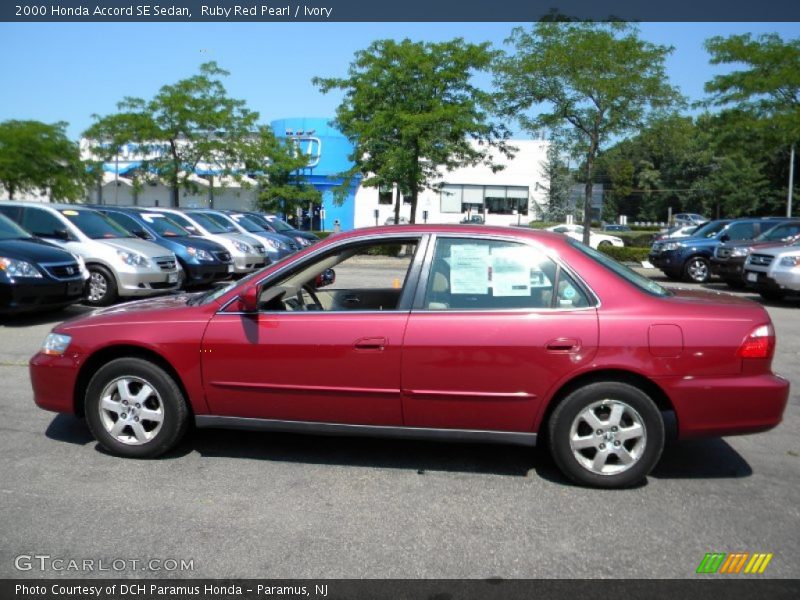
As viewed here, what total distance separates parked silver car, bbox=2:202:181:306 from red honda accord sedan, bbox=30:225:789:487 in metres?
7.40

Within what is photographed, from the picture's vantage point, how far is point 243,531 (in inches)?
158

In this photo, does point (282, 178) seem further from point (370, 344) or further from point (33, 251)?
point (370, 344)

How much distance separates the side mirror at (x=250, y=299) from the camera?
4758mm

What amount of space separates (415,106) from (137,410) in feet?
68.0

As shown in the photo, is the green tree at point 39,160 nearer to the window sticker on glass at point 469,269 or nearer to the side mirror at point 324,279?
the side mirror at point 324,279

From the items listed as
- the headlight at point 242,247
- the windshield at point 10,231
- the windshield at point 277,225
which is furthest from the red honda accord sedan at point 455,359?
the windshield at point 277,225

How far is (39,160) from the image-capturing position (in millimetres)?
32938

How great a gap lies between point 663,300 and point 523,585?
2.09 m

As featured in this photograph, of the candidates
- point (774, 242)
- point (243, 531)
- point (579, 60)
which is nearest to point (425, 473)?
point (243, 531)

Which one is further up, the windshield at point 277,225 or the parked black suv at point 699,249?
the windshield at point 277,225

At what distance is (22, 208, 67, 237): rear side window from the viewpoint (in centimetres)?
1242

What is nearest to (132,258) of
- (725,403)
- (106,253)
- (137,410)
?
(106,253)

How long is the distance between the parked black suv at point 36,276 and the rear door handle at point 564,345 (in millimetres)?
8037

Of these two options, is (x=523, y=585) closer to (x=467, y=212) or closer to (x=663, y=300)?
(x=663, y=300)
